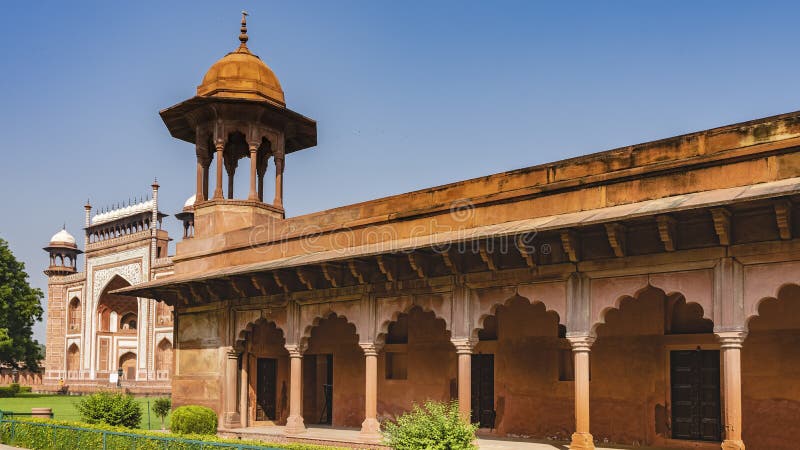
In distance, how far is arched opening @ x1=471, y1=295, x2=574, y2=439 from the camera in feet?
45.7

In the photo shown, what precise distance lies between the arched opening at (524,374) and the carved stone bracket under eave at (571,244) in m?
2.18

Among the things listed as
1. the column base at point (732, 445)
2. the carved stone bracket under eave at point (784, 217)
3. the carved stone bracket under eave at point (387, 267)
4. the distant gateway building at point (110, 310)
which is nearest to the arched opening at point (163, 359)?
the distant gateway building at point (110, 310)

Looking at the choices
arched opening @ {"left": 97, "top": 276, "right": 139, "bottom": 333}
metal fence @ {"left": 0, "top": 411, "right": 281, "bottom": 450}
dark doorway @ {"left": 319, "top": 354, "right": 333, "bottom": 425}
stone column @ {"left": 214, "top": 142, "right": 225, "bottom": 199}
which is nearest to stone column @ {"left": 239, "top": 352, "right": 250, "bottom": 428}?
dark doorway @ {"left": 319, "top": 354, "right": 333, "bottom": 425}

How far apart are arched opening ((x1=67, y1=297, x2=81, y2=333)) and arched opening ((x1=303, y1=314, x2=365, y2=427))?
42.0m

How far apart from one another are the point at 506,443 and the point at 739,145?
5900 mm

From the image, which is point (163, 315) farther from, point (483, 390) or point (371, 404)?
point (483, 390)

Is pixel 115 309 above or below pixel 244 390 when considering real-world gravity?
above

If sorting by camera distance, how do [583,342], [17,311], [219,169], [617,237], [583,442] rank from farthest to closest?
[17,311]
[219,169]
[583,342]
[583,442]
[617,237]

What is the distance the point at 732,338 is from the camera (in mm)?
9969

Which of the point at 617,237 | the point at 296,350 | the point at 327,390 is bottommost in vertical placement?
the point at 327,390

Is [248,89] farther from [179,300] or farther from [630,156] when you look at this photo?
[630,156]

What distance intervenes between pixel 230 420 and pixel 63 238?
47.8 metres

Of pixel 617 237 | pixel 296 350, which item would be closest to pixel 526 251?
pixel 617 237

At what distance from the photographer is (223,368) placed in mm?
17875
